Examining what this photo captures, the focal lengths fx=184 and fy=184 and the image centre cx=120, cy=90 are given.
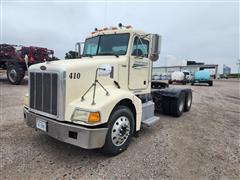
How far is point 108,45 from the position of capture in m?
4.39

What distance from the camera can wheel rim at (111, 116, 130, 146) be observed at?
3381mm

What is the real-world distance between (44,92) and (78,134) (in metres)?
1.04

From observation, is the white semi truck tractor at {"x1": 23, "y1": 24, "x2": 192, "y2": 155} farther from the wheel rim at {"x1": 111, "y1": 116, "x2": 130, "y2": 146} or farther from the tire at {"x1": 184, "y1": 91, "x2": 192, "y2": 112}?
the tire at {"x1": 184, "y1": 91, "x2": 192, "y2": 112}

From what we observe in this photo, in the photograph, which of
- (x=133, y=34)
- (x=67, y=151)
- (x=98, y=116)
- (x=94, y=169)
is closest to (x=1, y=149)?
(x=67, y=151)

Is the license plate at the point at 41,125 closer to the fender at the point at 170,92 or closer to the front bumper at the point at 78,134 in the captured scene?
the front bumper at the point at 78,134

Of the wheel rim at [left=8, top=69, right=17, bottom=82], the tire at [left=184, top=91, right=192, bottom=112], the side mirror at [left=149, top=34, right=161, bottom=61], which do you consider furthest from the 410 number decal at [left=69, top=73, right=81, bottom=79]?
the wheel rim at [left=8, top=69, right=17, bottom=82]

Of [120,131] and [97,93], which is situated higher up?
[97,93]

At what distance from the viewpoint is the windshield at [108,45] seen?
4.20 m

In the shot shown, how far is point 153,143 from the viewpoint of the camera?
409cm

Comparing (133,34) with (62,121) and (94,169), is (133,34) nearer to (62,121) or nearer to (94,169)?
(62,121)

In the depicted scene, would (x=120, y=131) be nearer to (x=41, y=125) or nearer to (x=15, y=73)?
(x=41, y=125)

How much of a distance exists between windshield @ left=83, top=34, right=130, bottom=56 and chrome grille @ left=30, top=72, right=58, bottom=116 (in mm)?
1543

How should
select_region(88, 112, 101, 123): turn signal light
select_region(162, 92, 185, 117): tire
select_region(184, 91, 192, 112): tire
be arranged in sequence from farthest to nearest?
select_region(184, 91, 192, 112): tire
select_region(162, 92, 185, 117): tire
select_region(88, 112, 101, 123): turn signal light

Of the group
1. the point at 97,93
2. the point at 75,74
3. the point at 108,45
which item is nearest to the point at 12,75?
the point at 108,45
